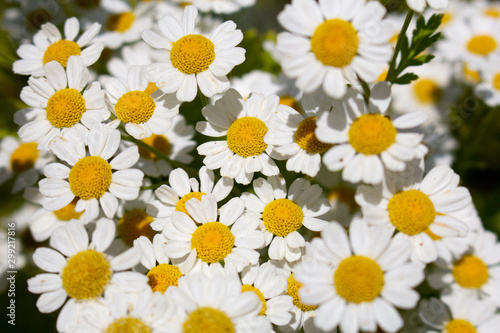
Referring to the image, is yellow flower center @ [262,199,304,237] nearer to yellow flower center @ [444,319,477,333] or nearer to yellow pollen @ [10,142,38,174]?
yellow flower center @ [444,319,477,333]

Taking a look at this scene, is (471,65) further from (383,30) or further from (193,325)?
(193,325)

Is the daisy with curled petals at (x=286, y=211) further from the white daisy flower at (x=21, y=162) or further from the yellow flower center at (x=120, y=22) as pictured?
the yellow flower center at (x=120, y=22)

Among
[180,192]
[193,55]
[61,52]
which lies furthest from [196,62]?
[61,52]

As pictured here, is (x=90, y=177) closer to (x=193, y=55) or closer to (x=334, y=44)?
(x=193, y=55)

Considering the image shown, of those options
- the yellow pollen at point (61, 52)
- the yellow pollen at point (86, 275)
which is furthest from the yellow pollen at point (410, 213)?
the yellow pollen at point (61, 52)

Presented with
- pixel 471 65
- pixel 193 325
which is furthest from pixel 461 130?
pixel 193 325

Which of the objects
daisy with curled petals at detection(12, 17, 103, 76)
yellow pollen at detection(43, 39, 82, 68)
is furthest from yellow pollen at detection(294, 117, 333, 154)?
yellow pollen at detection(43, 39, 82, 68)
